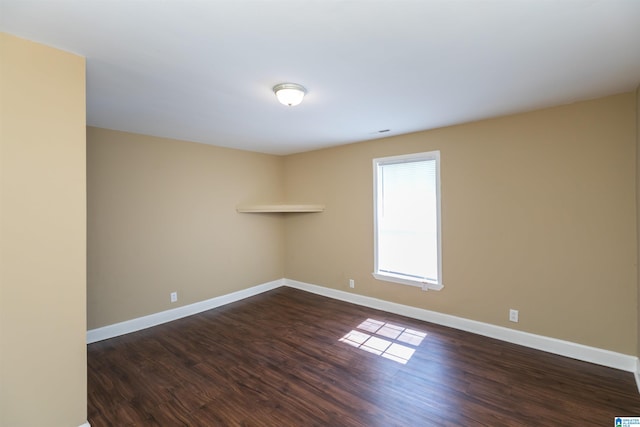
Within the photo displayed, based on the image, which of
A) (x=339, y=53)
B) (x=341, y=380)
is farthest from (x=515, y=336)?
(x=339, y=53)

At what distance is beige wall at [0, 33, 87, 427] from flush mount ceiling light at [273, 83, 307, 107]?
4.16 feet

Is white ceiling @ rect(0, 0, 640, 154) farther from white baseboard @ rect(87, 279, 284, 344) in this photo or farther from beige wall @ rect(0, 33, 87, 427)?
white baseboard @ rect(87, 279, 284, 344)

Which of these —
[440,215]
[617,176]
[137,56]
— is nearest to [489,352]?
[440,215]

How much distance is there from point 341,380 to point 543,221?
250 centimetres

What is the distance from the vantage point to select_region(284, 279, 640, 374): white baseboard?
8.37ft

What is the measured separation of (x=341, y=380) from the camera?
8.05 ft

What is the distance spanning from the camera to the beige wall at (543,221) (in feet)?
8.29

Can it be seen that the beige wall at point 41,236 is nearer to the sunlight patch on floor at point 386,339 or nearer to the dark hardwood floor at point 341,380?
the dark hardwood floor at point 341,380

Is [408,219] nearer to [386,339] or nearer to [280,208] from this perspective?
[386,339]

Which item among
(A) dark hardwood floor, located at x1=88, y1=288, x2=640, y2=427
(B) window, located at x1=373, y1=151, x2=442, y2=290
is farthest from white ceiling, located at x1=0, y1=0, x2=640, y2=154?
(A) dark hardwood floor, located at x1=88, y1=288, x2=640, y2=427

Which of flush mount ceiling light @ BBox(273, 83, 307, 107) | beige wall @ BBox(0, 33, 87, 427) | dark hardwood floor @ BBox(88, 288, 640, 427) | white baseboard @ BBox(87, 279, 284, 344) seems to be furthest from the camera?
white baseboard @ BBox(87, 279, 284, 344)

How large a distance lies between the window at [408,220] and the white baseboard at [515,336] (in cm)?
37

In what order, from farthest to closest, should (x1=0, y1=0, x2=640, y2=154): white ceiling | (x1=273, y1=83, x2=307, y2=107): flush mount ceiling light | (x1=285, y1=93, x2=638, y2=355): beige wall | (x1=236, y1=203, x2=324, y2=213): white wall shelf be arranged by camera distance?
(x1=236, y1=203, x2=324, y2=213): white wall shelf, (x1=285, y1=93, x2=638, y2=355): beige wall, (x1=273, y1=83, x2=307, y2=107): flush mount ceiling light, (x1=0, y1=0, x2=640, y2=154): white ceiling

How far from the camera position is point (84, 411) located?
6.05 ft
